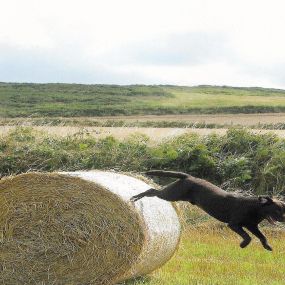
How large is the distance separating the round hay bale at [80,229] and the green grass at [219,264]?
0.38 metres

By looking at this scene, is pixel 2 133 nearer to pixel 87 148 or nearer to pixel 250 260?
pixel 87 148

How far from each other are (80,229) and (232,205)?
4.18 meters

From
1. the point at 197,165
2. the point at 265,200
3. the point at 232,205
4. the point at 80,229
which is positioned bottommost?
the point at 197,165

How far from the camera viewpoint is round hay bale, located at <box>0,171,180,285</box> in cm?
830

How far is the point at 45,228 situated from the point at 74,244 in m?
0.45

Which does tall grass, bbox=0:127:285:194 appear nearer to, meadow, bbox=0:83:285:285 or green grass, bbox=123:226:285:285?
meadow, bbox=0:83:285:285

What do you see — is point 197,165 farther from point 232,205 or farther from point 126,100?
point 126,100

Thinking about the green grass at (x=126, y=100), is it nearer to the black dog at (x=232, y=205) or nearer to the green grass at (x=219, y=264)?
the green grass at (x=219, y=264)

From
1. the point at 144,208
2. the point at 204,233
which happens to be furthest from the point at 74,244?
the point at 204,233

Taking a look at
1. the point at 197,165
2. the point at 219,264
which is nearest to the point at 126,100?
the point at 197,165

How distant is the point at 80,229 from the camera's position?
867 centimetres

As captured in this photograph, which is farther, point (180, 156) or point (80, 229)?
point (180, 156)

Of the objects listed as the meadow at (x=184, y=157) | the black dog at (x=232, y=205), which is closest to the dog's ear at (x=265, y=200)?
the black dog at (x=232, y=205)

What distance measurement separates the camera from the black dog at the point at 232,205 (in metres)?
4.47
